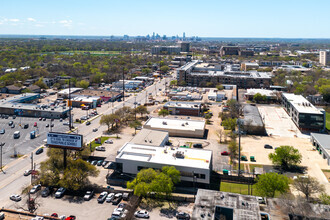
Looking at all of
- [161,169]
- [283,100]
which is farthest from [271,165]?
[283,100]

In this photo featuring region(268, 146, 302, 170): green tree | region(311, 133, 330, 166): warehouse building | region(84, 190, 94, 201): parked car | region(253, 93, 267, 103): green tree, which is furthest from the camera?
region(253, 93, 267, 103): green tree

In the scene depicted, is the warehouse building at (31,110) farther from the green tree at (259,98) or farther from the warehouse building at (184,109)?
the green tree at (259,98)

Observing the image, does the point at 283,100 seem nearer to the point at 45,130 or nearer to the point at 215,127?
the point at 215,127

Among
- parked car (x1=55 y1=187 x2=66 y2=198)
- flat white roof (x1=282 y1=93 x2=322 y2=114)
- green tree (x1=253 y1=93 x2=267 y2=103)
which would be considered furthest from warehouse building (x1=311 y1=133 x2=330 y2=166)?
parked car (x1=55 y1=187 x2=66 y2=198)

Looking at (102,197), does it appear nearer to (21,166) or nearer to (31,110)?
(21,166)

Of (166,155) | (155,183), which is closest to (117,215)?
(155,183)

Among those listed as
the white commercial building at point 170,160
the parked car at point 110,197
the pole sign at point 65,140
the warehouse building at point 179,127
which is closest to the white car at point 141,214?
the parked car at point 110,197

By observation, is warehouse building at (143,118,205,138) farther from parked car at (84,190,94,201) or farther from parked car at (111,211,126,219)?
parked car at (111,211,126,219)
